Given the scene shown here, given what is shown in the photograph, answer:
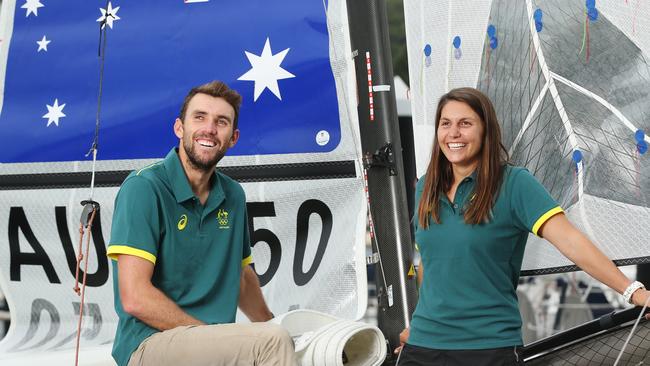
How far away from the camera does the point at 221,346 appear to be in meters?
2.76

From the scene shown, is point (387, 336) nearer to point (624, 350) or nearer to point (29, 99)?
point (624, 350)

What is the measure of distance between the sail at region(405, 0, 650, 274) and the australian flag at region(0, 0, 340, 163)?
0.55m

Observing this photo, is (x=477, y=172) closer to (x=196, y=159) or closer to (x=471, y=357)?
(x=471, y=357)

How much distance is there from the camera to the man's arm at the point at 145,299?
2.87 metres

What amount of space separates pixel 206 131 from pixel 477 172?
2.59ft

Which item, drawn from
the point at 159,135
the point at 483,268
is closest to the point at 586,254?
the point at 483,268

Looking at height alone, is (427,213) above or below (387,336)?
above

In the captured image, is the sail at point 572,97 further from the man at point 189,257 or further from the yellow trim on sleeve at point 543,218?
the man at point 189,257

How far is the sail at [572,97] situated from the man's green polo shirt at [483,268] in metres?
0.58

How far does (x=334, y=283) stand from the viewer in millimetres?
3750

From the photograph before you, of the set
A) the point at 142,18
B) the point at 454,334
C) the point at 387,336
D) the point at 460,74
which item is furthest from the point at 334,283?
the point at 142,18

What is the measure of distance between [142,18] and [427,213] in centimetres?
191

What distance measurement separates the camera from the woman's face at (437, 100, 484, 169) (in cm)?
282

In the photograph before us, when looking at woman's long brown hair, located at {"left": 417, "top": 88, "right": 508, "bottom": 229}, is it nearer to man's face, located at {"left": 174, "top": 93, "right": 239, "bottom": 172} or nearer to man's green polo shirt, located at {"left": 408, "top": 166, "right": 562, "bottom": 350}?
man's green polo shirt, located at {"left": 408, "top": 166, "right": 562, "bottom": 350}
